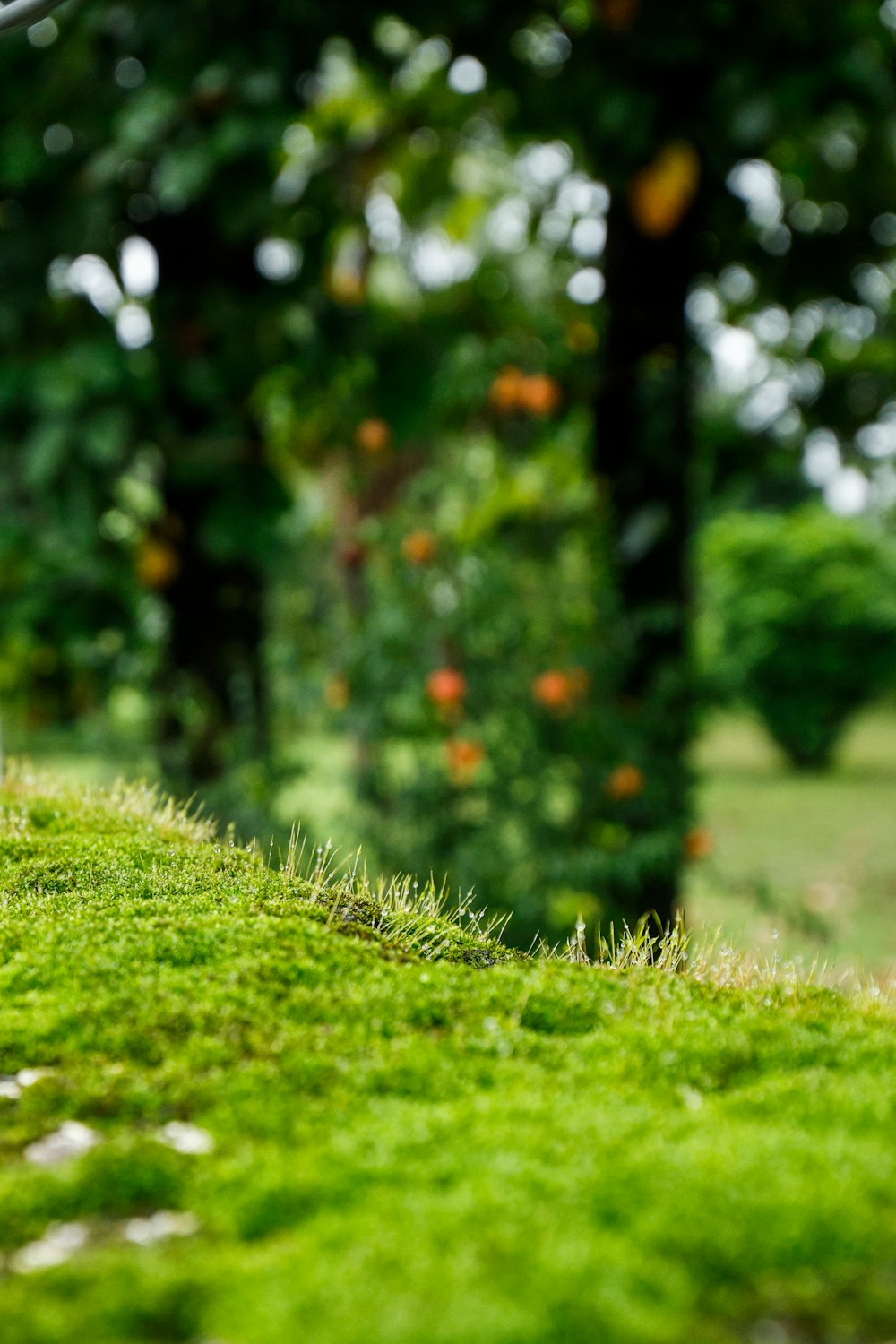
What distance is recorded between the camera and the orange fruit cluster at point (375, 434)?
517 centimetres

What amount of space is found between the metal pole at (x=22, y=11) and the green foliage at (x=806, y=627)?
1368cm

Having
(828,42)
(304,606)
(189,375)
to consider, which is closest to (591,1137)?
(189,375)

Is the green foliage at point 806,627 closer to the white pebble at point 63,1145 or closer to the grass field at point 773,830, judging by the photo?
the grass field at point 773,830

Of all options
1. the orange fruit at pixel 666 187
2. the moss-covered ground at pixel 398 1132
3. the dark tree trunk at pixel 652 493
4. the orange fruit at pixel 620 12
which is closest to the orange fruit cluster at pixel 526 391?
Answer: the dark tree trunk at pixel 652 493

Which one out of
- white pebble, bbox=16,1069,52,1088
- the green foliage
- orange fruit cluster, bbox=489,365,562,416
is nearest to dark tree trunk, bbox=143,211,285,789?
orange fruit cluster, bbox=489,365,562,416

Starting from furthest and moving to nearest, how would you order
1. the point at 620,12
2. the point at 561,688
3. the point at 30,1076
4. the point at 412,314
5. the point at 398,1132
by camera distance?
the point at 412,314 → the point at 561,688 → the point at 620,12 → the point at 30,1076 → the point at 398,1132

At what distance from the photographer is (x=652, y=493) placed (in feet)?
17.6

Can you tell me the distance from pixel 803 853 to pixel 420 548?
23.3ft

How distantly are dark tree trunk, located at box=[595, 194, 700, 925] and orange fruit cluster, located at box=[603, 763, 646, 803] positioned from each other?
0.06m

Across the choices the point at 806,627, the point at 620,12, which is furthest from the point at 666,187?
the point at 806,627

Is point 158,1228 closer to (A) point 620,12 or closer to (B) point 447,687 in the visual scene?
(B) point 447,687

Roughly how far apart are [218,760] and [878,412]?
3773mm

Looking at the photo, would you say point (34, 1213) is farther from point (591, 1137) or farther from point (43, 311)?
point (43, 311)

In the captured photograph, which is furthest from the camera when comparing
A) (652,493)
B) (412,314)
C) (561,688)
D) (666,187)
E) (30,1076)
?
(412,314)
